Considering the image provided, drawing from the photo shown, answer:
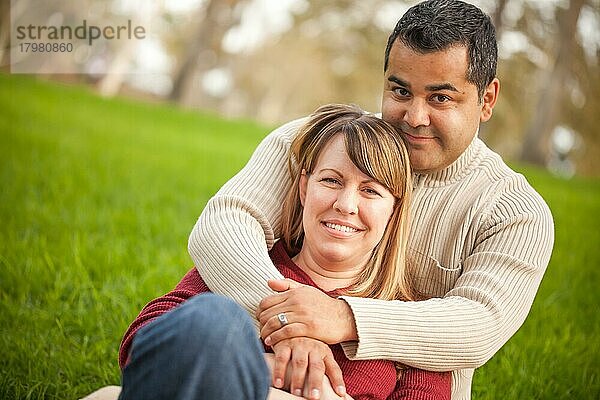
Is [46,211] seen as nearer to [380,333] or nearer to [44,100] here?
[380,333]

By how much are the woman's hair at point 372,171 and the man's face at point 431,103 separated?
0.10 m

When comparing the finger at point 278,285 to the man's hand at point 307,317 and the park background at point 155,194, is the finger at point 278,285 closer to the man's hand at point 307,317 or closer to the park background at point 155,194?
the man's hand at point 307,317

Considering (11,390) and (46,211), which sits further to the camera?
(46,211)

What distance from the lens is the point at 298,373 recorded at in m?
1.99

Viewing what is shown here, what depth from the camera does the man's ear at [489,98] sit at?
2.67 metres

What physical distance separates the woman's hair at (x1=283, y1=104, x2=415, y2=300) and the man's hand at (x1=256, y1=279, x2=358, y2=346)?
31cm

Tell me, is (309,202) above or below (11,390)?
above

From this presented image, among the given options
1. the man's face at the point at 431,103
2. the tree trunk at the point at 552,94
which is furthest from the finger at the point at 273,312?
the tree trunk at the point at 552,94

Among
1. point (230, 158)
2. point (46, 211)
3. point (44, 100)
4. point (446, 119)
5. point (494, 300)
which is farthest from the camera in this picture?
point (44, 100)

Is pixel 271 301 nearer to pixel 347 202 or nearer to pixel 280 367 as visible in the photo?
pixel 280 367

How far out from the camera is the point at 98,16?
96.7 ft

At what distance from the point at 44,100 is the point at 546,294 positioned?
9.55 metres

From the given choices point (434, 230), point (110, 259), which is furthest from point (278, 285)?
point (110, 259)

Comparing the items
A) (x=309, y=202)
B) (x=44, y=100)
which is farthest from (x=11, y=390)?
(x=44, y=100)
